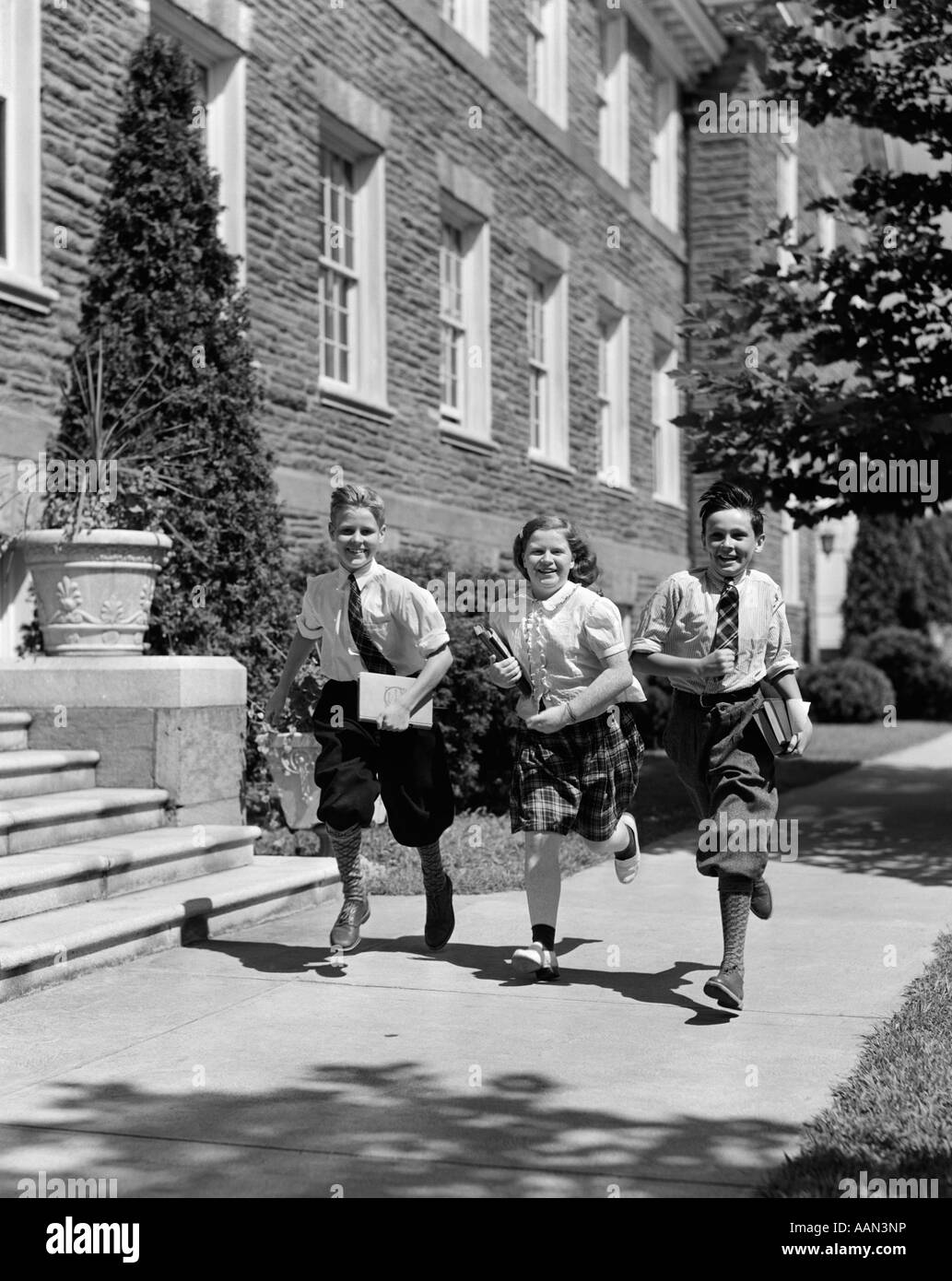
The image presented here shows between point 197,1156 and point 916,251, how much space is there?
825 cm

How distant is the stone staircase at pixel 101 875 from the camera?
5.82 meters

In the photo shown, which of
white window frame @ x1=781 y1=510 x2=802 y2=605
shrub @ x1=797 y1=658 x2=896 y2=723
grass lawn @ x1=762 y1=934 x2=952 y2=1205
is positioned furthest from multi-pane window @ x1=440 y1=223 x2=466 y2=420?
white window frame @ x1=781 y1=510 x2=802 y2=605

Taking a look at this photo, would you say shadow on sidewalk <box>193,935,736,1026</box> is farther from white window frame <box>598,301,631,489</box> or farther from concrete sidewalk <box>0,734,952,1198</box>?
white window frame <box>598,301,631,489</box>

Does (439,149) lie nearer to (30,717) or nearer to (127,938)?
(30,717)

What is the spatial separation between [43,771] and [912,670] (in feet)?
70.6

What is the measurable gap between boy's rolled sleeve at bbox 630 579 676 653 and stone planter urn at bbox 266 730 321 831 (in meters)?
3.58

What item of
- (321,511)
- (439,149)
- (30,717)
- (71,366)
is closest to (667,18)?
(439,149)

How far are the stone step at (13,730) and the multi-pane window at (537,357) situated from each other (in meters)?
10.4

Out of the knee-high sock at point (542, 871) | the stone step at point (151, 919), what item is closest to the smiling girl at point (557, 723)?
the knee-high sock at point (542, 871)

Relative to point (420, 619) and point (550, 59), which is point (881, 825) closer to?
point (420, 619)

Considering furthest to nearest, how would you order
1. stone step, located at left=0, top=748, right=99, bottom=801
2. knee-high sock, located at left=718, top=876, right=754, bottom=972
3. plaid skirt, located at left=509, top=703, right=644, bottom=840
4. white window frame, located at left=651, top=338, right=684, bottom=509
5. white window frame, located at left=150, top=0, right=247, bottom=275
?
white window frame, located at left=651, top=338, right=684, bottom=509
white window frame, located at left=150, top=0, right=247, bottom=275
stone step, located at left=0, top=748, right=99, bottom=801
plaid skirt, located at left=509, top=703, right=644, bottom=840
knee-high sock, located at left=718, top=876, right=754, bottom=972

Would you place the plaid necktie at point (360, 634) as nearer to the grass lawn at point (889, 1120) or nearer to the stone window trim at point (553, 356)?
the grass lawn at point (889, 1120)

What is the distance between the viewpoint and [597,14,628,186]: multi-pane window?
19656 millimetres
